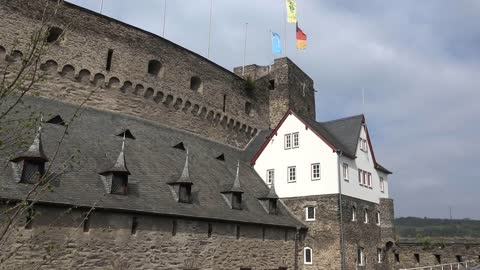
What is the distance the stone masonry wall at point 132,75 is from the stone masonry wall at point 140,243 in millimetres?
6540

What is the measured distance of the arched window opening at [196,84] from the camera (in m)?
27.5

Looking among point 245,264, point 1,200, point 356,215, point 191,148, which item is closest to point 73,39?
point 191,148

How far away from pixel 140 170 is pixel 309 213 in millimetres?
10584

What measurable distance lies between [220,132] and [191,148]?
5.10m

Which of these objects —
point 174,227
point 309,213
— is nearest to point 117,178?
point 174,227

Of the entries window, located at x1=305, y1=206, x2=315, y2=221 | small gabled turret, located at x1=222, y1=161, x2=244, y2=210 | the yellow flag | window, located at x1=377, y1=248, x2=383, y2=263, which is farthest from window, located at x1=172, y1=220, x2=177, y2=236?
the yellow flag

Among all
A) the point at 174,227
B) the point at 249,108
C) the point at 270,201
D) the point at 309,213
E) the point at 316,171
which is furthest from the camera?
the point at 249,108

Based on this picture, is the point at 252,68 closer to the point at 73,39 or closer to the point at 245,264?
the point at 73,39

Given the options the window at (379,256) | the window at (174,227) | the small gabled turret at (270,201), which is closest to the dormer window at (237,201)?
the small gabled turret at (270,201)

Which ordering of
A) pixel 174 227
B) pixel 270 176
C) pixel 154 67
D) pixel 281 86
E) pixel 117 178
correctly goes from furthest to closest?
1. pixel 281 86
2. pixel 270 176
3. pixel 154 67
4. pixel 174 227
5. pixel 117 178

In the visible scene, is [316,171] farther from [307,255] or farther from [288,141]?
[307,255]

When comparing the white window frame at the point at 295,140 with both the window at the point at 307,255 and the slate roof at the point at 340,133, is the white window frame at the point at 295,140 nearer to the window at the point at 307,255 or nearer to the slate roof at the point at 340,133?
the slate roof at the point at 340,133

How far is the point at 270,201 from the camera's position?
75.5 ft

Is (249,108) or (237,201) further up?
(249,108)
